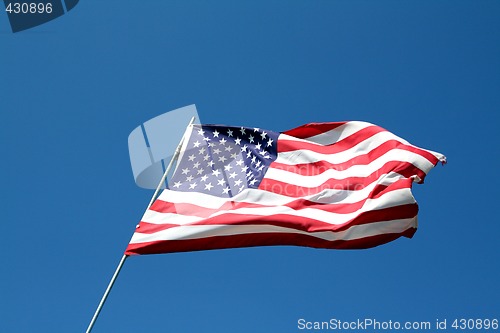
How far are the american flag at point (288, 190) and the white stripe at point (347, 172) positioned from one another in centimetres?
3

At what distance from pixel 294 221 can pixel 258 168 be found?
2540 millimetres

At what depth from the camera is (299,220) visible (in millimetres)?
19250

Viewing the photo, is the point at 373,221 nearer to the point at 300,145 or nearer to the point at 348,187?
the point at 348,187

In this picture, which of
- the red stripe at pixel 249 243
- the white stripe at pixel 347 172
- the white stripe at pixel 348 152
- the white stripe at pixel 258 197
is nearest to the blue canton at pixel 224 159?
the white stripe at pixel 258 197

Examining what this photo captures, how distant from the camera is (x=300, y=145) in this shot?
71.3ft

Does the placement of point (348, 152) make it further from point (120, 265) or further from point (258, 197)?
point (120, 265)

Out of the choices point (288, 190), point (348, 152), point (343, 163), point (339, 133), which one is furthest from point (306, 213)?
point (339, 133)

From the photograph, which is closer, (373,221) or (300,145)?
(373,221)

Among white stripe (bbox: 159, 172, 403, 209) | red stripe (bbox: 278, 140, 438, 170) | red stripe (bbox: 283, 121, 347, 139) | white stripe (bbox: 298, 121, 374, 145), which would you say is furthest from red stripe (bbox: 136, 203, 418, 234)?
red stripe (bbox: 283, 121, 347, 139)

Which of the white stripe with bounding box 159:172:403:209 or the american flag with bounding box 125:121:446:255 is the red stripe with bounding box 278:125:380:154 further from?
the white stripe with bounding box 159:172:403:209

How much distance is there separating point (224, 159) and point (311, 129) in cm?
251

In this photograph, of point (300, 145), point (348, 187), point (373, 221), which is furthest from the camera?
point (300, 145)

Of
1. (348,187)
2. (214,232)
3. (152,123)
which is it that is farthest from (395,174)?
(152,123)

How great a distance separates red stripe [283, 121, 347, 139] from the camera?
22.0 m
